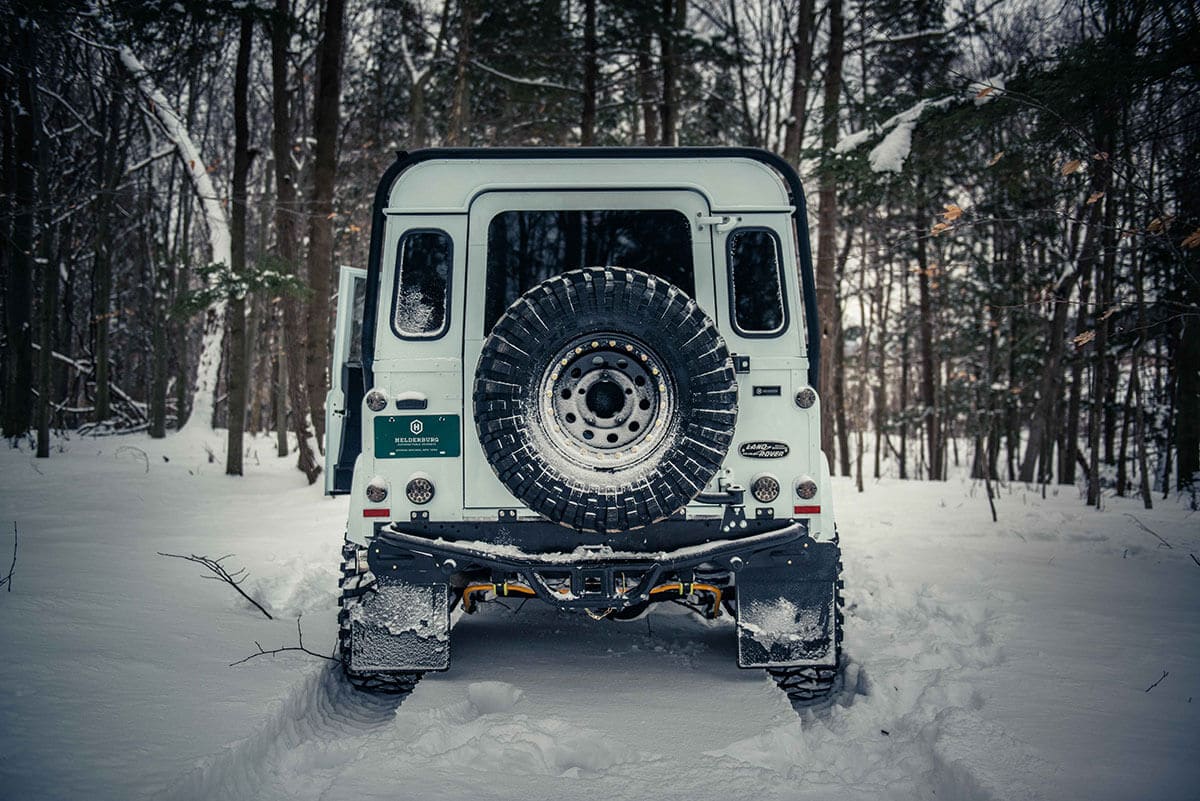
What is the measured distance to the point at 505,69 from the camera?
45.3ft

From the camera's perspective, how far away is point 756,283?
3.73 metres

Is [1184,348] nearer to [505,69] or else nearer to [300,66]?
[505,69]

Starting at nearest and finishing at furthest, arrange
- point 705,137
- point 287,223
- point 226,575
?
1. point 226,575
2. point 287,223
3. point 705,137

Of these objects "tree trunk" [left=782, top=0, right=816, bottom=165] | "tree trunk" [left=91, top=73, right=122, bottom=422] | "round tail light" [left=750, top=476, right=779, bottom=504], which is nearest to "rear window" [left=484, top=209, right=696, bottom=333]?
"round tail light" [left=750, top=476, right=779, bottom=504]

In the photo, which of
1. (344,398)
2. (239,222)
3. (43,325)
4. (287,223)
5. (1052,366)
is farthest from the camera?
(1052,366)

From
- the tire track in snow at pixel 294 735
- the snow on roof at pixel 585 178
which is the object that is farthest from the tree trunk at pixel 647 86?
the tire track in snow at pixel 294 735

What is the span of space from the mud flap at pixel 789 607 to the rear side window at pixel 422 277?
217 cm

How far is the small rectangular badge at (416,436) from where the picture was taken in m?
3.54

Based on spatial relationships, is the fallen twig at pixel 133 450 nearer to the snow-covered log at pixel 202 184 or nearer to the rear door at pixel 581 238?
the snow-covered log at pixel 202 184

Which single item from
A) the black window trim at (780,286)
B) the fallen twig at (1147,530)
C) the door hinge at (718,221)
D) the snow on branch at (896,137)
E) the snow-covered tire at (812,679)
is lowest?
the snow-covered tire at (812,679)

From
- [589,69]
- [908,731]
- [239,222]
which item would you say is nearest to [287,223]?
[239,222]

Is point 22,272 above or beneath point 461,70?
beneath

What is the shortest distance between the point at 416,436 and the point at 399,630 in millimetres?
993

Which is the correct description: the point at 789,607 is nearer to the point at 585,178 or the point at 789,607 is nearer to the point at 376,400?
the point at 376,400
